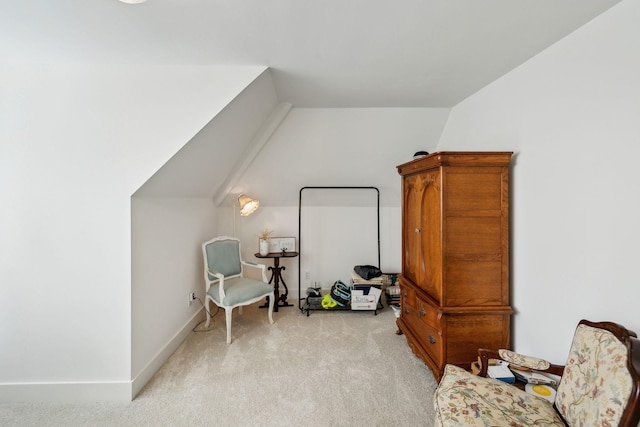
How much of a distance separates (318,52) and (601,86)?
5.07 ft

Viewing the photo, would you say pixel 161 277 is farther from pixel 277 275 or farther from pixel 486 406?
pixel 486 406

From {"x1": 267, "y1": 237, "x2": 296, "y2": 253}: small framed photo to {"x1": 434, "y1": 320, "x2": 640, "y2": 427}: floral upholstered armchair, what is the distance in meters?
2.60

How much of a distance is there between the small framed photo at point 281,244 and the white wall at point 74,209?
1.93m

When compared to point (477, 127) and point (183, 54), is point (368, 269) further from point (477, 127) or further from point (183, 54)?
point (183, 54)

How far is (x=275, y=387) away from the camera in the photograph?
1993 mm

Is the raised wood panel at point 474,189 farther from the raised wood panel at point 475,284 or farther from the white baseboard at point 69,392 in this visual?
the white baseboard at point 69,392

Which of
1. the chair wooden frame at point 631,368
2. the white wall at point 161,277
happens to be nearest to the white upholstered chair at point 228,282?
the white wall at point 161,277

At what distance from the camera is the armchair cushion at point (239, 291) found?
8.72ft

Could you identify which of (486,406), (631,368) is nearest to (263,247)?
(486,406)

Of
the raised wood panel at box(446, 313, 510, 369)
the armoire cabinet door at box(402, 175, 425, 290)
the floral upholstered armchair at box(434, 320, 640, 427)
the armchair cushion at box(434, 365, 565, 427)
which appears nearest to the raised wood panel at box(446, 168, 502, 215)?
the armoire cabinet door at box(402, 175, 425, 290)

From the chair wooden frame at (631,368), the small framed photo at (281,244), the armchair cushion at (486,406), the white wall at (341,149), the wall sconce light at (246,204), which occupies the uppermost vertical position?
the white wall at (341,149)

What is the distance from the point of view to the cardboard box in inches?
129

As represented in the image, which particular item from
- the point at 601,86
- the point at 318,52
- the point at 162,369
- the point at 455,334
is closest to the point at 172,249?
the point at 162,369

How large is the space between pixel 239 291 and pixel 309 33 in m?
2.30
